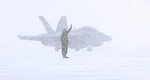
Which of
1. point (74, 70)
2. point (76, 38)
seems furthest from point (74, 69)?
point (76, 38)

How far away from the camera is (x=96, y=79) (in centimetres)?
1170

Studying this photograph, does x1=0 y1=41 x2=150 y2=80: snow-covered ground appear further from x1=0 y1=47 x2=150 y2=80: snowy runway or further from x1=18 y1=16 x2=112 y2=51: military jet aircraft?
x1=18 y1=16 x2=112 y2=51: military jet aircraft

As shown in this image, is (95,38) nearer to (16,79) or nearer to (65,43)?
(65,43)

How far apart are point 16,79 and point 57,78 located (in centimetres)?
106

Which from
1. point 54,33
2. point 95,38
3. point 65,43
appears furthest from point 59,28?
point 65,43

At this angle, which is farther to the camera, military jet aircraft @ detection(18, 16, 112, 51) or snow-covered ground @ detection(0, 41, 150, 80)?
military jet aircraft @ detection(18, 16, 112, 51)

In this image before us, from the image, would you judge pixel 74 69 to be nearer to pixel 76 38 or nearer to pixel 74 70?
pixel 74 70

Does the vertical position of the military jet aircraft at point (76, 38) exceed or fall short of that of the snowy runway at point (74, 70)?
it exceeds it

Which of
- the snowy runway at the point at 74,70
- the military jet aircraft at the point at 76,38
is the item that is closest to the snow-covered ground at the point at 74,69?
the snowy runway at the point at 74,70

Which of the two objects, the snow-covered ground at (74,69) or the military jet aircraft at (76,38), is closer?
the snow-covered ground at (74,69)

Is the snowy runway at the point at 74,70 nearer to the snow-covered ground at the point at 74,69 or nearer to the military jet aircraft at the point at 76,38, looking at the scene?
the snow-covered ground at the point at 74,69

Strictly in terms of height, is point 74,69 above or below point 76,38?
below

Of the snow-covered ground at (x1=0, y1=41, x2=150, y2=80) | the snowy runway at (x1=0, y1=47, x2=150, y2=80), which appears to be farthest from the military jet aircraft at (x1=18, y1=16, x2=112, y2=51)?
the snowy runway at (x1=0, y1=47, x2=150, y2=80)

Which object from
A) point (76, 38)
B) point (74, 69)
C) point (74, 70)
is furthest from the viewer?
point (76, 38)
